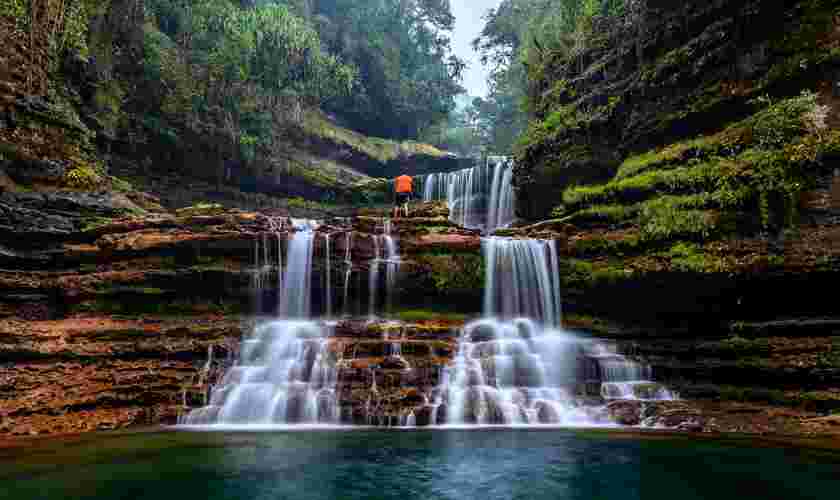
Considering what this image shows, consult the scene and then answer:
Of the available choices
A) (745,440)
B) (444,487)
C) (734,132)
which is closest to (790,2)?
(734,132)

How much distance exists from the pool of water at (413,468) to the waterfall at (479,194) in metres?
12.9

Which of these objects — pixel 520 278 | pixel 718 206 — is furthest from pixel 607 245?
pixel 718 206

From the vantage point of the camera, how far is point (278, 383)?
958 centimetres

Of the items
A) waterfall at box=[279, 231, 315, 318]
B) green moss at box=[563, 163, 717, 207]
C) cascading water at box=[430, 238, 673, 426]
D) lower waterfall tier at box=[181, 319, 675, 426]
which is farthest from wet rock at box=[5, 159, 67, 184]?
green moss at box=[563, 163, 717, 207]

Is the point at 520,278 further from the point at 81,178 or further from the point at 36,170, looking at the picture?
the point at 36,170

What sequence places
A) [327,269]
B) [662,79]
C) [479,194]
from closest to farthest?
[327,269], [662,79], [479,194]

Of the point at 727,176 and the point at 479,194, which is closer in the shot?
the point at 727,176

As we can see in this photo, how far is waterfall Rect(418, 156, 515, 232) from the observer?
19.6 meters

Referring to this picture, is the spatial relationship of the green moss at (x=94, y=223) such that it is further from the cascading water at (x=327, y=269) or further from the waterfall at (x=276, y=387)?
the cascading water at (x=327, y=269)

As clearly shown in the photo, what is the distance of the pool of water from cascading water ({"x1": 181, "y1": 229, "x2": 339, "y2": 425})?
54.5 inches

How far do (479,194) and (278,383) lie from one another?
44.5 ft

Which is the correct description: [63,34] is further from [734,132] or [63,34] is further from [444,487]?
[734,132]

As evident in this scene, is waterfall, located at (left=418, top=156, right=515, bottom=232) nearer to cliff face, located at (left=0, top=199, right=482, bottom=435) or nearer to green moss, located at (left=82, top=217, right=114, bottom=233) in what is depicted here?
cliff face, located at (left=0, top=199, right=482, bottom=435)

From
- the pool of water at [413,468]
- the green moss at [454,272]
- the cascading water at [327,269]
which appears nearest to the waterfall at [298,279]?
the cascading water at [327,269]
